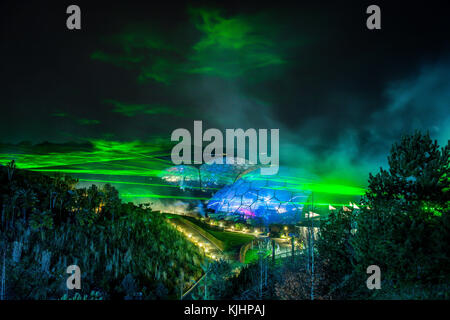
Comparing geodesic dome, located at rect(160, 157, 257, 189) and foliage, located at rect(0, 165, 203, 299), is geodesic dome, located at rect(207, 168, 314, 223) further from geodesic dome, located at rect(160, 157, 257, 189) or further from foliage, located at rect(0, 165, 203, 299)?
foliage, located at rect(0, 165, 203, 299)

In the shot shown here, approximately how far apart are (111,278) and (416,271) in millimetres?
12674

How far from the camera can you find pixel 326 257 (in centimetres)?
1307

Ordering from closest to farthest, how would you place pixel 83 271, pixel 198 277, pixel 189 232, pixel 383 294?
pixel 383 294, pixel 83 271, pixel 198 277, pixel 189 232

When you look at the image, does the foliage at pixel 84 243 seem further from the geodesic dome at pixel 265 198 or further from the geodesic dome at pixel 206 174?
the geodesic dome at pixel 206 174

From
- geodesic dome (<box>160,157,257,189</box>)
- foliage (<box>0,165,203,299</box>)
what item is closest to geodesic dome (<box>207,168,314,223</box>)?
geodesic dome (<box>160,157,257,189</box>)

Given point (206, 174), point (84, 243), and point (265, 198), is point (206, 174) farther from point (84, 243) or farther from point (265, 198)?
point (84, 243)

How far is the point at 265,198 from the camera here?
88.4 ft

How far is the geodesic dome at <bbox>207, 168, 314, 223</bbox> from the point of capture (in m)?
25.4

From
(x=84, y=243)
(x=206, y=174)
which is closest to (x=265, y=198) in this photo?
(x=206, y=174)

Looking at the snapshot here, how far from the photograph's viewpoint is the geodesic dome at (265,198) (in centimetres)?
2538
